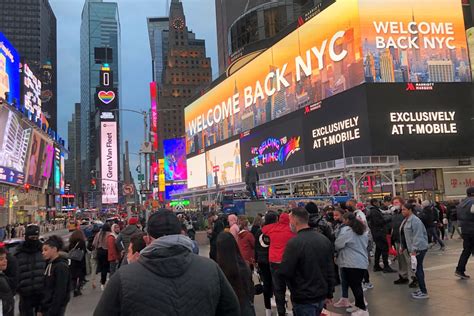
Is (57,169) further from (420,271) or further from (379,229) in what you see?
(420,271)

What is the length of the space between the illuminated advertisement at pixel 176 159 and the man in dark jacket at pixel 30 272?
10558 cm

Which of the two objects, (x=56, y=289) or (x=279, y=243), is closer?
(x=56, y=289)

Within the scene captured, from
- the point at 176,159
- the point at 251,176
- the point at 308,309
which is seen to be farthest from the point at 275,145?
the point at 308,309

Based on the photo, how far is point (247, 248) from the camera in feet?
27.5

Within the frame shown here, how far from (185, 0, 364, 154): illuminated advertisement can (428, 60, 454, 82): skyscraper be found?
7.99m

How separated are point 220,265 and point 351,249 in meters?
3.19

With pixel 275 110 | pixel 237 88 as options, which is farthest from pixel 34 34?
pixel 275 110

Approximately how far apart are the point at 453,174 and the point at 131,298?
51.4 m

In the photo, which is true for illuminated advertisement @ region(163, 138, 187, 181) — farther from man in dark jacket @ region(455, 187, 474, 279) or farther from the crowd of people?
man in dark jacket @ region(455, 187, 474, 279)

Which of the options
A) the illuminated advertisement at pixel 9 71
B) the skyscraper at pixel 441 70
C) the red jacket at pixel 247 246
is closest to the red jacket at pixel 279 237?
the red jacket at pixel 247 246

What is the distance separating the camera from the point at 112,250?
11.5 meters

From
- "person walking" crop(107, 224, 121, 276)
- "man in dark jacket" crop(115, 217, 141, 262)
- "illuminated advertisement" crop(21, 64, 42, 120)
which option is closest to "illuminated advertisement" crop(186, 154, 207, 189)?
"illuminated advertisement" crop(21, 64, 42, 120)

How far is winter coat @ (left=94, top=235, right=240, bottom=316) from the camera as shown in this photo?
2455mm

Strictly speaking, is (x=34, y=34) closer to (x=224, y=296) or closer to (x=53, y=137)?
(x=53, y=137)
